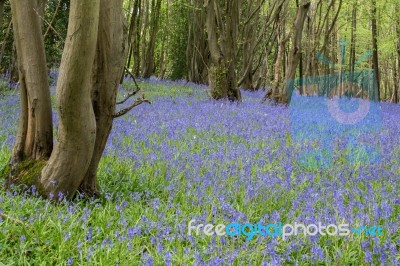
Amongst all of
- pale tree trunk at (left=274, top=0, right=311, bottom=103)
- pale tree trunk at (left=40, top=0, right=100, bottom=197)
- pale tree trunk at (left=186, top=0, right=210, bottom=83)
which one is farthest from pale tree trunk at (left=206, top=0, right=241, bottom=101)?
pale tree trunk at (left=40, top=0, right=100, bottom=197)

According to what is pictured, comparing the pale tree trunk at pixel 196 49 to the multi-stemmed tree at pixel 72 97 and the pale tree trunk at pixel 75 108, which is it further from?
the pale tree trunk at pixel 75 108

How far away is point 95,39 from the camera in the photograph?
368cm

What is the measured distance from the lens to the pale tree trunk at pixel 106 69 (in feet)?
13.1

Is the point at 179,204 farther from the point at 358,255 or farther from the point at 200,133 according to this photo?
the point at 200,133

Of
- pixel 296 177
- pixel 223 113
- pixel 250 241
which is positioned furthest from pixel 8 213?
pixel 223 113

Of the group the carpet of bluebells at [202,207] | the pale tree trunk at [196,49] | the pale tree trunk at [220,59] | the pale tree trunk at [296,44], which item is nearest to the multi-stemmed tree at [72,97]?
the carpet of bluebells at [202,207]

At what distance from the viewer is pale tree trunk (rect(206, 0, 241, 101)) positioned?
13.7m

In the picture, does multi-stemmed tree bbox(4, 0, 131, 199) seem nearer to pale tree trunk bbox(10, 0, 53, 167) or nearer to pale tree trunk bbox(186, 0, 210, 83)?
pale tree trunk bbox(10, 0, 53, 167)

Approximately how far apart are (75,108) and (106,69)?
0.52m

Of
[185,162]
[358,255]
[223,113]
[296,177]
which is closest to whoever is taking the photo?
[358,255]

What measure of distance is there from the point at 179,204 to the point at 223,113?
6.70 meters

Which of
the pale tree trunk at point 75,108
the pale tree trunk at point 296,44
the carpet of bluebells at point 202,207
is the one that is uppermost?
the pale tree trunk at point 296,44

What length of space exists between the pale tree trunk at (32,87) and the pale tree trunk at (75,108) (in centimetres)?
37

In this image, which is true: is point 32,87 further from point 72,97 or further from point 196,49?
point 196,49
